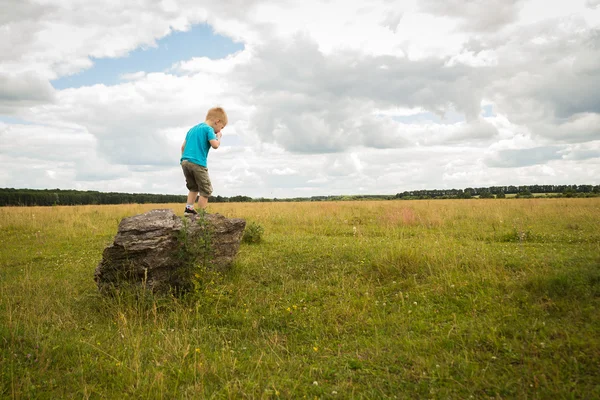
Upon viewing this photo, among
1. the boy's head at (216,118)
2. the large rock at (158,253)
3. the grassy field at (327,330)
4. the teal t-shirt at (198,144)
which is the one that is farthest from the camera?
the boy's head at (216,118)

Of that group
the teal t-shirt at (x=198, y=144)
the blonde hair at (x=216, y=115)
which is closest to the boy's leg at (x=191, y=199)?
the teal t-shirt at (x=198, y=144)

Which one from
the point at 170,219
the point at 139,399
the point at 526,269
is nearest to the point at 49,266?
the point at 170,219

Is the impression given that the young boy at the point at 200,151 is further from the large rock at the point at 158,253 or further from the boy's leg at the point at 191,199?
the large rock at the point at 158,253

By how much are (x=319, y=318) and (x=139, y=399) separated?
2727mm

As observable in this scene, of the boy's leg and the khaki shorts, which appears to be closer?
the khaki shorts

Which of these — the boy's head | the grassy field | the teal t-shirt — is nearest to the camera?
the grassy field

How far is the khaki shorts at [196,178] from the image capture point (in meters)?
8.59

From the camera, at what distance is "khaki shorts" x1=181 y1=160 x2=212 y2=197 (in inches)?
338

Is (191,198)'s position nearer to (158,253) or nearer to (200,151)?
(200,151)

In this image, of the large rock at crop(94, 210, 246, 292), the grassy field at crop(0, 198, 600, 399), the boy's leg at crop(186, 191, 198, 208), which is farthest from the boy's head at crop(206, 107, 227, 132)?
→ the grassy field at crop(0, 198, 600, 399)

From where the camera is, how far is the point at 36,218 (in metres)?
16.9

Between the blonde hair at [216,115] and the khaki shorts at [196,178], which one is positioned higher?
the blonde hair at [216,115]

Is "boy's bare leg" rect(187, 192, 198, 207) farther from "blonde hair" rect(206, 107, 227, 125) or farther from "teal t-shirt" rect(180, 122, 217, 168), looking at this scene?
"blonde hair" rect(206, 107, 227, 125)

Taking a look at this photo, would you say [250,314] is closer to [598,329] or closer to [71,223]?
[598,329]
